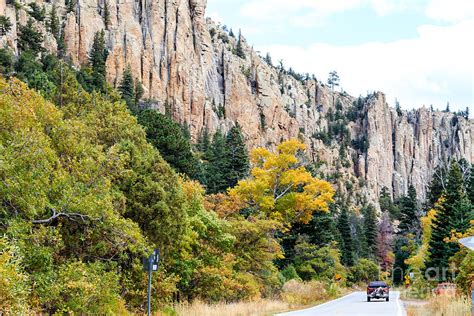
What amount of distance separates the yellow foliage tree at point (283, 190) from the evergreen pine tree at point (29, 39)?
55.8 m

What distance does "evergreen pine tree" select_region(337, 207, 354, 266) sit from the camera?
81.4 m

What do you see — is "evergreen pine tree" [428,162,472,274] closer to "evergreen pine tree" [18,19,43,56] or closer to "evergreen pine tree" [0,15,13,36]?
"evergreen pine tree" [18,19,43,56]

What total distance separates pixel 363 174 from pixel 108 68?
333 ft

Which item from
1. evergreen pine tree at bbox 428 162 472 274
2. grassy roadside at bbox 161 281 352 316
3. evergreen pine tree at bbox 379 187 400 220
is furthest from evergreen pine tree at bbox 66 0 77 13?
evergreen pine tree at bbox 379 187 400 220

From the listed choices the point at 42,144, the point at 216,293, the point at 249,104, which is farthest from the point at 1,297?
the point at 249,104

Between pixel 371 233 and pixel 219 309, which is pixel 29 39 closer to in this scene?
pixel 371 233

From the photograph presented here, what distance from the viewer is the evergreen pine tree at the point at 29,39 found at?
9225 cm

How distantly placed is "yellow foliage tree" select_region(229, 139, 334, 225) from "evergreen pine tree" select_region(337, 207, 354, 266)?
3323cm

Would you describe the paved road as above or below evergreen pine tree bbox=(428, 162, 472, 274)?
below

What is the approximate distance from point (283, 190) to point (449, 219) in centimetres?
1397

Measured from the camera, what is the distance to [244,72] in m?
157

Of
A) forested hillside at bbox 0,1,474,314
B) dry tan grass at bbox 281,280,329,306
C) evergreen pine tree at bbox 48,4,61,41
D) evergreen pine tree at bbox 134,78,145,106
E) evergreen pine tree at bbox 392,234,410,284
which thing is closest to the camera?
forested hillside at bbox 0,1,474,314

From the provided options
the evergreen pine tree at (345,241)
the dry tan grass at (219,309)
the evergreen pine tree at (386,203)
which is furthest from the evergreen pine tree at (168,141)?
the evergreen pine tree at (386,203)

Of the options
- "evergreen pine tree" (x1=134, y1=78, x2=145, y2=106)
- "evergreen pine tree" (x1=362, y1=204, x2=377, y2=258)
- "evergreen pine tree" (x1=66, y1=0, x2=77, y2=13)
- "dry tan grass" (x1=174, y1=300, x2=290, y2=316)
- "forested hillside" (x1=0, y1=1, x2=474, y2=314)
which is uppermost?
"evergreen pine tree" (x1=66, y1=0, x2=77, y2=13)
